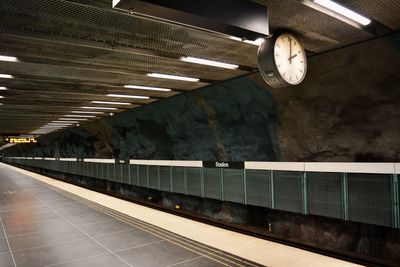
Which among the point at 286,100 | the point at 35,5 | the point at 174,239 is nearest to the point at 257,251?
the point at 174,239

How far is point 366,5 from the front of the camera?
10.9 ft

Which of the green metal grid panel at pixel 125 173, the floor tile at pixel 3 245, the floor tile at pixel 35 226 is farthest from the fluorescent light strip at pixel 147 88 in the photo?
the green metal grid panel at pixel 125 173

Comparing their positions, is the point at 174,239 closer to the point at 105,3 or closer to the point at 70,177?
the point at 105,3

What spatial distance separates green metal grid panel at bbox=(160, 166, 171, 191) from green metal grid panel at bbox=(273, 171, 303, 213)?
4.13 meters

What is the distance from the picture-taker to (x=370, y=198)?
451 centimetres

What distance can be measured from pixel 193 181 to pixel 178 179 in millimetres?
781

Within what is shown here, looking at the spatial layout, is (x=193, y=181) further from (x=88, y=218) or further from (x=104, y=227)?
(x=104, y=227)

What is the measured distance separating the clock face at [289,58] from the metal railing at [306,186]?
189 cm

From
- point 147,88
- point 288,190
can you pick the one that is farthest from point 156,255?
point 147,88

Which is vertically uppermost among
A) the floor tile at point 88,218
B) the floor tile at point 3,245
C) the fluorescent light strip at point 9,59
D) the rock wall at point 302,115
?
the fluorescent light strip at point 9,59

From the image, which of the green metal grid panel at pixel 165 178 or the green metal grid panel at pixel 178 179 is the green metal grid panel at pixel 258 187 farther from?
the green metal grid panel at pixel 165 178

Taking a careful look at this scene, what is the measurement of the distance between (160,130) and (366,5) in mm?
7407

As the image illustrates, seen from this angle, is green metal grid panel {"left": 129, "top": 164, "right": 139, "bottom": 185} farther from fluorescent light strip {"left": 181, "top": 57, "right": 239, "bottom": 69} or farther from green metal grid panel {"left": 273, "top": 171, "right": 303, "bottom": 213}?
fluorescent light strip {"left": 181, "top": 57, "right": 239, "bottom": 69}

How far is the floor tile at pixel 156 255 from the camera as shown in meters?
3.74
